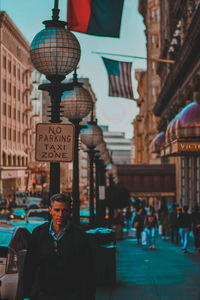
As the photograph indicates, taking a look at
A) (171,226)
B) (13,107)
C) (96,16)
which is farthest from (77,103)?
(13,107)

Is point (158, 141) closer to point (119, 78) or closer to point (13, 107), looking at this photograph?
point (119, 78)

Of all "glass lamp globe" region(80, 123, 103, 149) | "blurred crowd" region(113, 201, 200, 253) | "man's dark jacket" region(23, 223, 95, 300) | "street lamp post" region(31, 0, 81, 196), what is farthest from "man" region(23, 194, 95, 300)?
"glass lamp globe" region(80, 123, 103, 149)

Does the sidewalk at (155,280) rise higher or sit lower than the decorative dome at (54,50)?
lower

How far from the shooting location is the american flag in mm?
27094

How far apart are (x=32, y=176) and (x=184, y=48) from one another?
2875 inches

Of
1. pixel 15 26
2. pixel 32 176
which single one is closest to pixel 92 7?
pixel 15 26

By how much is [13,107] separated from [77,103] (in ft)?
258

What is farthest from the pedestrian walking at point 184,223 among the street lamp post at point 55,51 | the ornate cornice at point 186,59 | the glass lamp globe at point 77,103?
the ornate cornice at point 186,59

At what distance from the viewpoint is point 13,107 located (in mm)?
90062

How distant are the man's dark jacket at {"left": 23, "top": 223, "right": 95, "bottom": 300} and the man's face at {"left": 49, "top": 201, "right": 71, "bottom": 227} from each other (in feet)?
0.30

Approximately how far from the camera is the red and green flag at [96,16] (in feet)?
42.8

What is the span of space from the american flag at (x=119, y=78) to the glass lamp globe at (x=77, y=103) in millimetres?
14258

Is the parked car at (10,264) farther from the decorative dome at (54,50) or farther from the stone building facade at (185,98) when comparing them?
the stone building facade at (185,98)

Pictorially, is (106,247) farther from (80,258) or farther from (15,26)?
(15,26)
